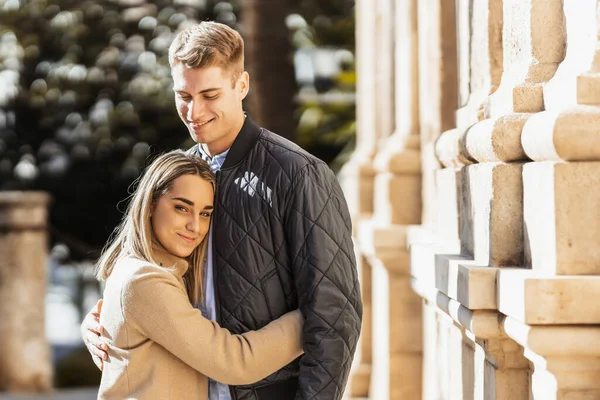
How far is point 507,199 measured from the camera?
320 cm

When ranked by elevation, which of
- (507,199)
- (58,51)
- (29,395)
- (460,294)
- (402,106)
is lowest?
(29,395)

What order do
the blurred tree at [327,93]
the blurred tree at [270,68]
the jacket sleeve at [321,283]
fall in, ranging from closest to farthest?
the jacket sleeve at [321,283] → the blurred tree at [270,68] → the blurred tree at [327,93]

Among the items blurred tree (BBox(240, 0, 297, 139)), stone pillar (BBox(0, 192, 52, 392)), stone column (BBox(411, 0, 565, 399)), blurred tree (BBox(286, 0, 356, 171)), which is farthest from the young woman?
blurred tree (BBox(286, 0, 356, 171))

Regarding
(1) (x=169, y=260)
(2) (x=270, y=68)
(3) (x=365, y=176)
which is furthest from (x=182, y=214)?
(2) (x=270, y=68)

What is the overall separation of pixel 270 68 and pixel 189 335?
7.29 m

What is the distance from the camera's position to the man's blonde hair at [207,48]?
3.30m

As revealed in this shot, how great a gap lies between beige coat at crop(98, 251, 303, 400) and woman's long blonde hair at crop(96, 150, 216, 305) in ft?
0.22

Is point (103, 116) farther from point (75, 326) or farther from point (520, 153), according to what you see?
point (520, 153)

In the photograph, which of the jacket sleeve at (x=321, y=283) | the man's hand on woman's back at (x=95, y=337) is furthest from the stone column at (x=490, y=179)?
the man's hand on woman's back at (x=95, y=337)

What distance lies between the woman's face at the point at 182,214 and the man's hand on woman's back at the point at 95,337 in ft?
1.22

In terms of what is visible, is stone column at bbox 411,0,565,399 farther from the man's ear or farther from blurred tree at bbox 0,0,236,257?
blurred tree at bbox 0,0,236,257

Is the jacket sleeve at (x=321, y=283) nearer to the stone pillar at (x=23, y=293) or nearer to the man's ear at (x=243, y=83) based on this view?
the man's ear at (x=243, y=83)

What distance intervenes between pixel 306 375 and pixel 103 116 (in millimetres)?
12111

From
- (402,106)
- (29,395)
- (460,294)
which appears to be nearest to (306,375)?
(460,294)
